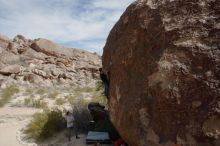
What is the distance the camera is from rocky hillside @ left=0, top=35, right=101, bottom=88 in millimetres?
27312

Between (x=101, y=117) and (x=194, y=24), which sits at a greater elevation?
(x=194, y=24)

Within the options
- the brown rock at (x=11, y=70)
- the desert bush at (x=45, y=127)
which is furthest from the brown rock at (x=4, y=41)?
the desert bush at (x=45, y=127)

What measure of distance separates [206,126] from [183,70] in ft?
3.24

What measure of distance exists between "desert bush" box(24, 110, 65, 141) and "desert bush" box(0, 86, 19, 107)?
24.6 feet

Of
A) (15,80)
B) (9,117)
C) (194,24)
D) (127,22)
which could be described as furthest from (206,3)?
(15,80)

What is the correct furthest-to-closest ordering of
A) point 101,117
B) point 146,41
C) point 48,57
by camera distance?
point 48,57 → point 101,117 → point 146,41

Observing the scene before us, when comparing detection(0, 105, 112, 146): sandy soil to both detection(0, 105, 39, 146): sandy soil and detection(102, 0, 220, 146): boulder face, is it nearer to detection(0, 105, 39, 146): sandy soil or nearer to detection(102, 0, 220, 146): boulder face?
detection(0, 105, 39, 146): sandy soil

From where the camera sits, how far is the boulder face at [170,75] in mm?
5930

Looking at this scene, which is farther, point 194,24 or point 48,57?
point 48,57

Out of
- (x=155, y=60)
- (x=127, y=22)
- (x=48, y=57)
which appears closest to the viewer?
(x=155, y=60)

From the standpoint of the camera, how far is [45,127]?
12.5 m

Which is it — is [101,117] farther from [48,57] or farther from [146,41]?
[48,57]

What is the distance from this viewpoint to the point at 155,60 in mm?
6695

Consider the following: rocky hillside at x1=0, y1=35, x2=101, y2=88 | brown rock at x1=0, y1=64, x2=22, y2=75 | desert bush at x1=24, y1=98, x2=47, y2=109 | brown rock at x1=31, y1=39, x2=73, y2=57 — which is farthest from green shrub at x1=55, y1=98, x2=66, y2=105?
brown rock at x1=31, y1=39, x2=73, y2=57
